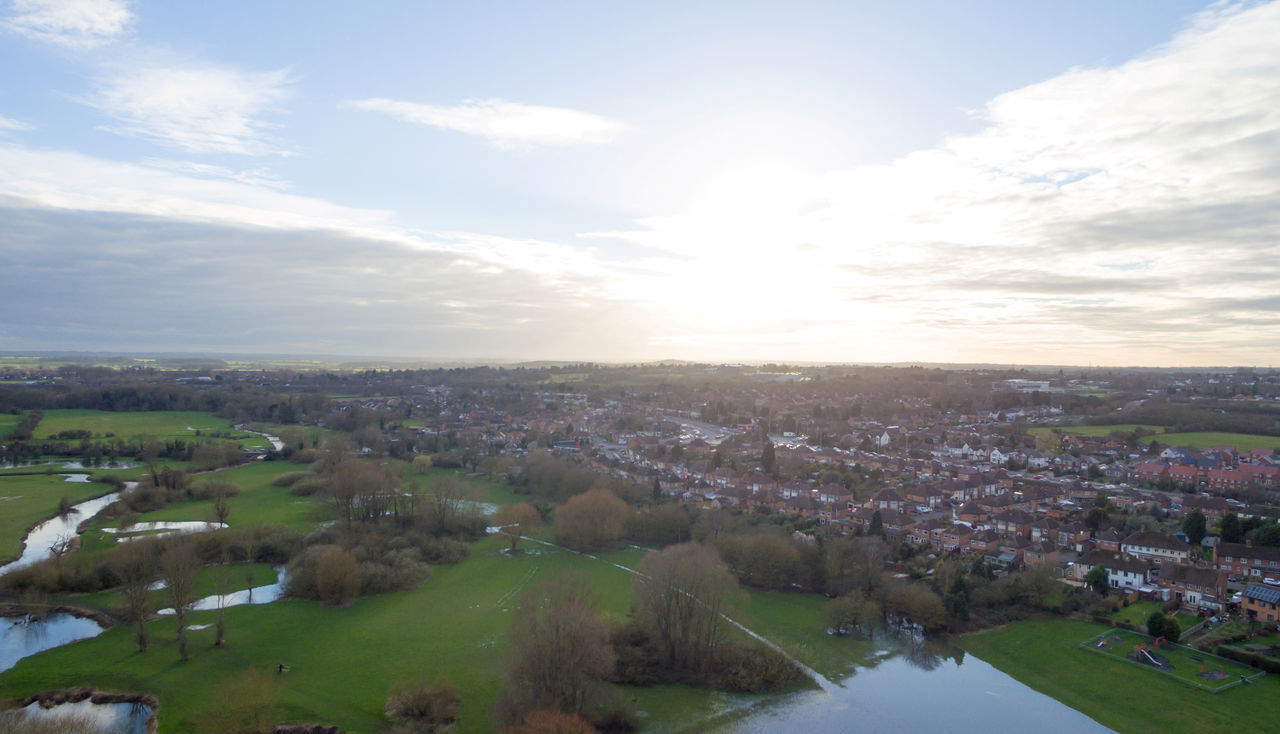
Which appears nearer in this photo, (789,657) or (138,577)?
(789,657)

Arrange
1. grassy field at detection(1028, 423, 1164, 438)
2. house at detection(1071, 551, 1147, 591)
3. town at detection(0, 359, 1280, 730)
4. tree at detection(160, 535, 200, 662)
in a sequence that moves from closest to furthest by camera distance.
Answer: tree at detection(160, 535, 200, 662) < town at detection(0, 359, 1280, 730) < house at detection(1071, 551, 1147, 591) < grassy field at detection(1028, 423, 1164, 438)

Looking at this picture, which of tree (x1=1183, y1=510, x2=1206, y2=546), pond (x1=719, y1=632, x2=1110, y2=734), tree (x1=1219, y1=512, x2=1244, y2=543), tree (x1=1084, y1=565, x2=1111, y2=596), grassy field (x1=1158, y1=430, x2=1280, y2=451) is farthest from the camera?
grassy field (x1=1158, y1=430, x2=1280, y2=451)

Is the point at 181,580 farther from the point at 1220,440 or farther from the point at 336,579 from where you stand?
the point at 1220,440

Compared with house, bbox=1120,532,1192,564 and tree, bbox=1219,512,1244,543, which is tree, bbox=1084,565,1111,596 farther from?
tree, bbox=1219,512,1244,543

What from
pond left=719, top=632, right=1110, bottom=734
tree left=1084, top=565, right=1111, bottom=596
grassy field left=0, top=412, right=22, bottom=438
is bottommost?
pond left=719, top=632, right=1110, bottom=734

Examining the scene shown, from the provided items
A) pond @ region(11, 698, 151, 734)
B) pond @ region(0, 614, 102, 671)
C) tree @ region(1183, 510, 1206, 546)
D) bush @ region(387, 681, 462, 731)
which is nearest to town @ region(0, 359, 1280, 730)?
tree @ region(1183, 510, 1206, 546)

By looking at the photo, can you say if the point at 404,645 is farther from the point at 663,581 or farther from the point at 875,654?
the point at 875,654

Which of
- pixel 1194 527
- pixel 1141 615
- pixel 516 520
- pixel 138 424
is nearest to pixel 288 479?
pixel 516 520
